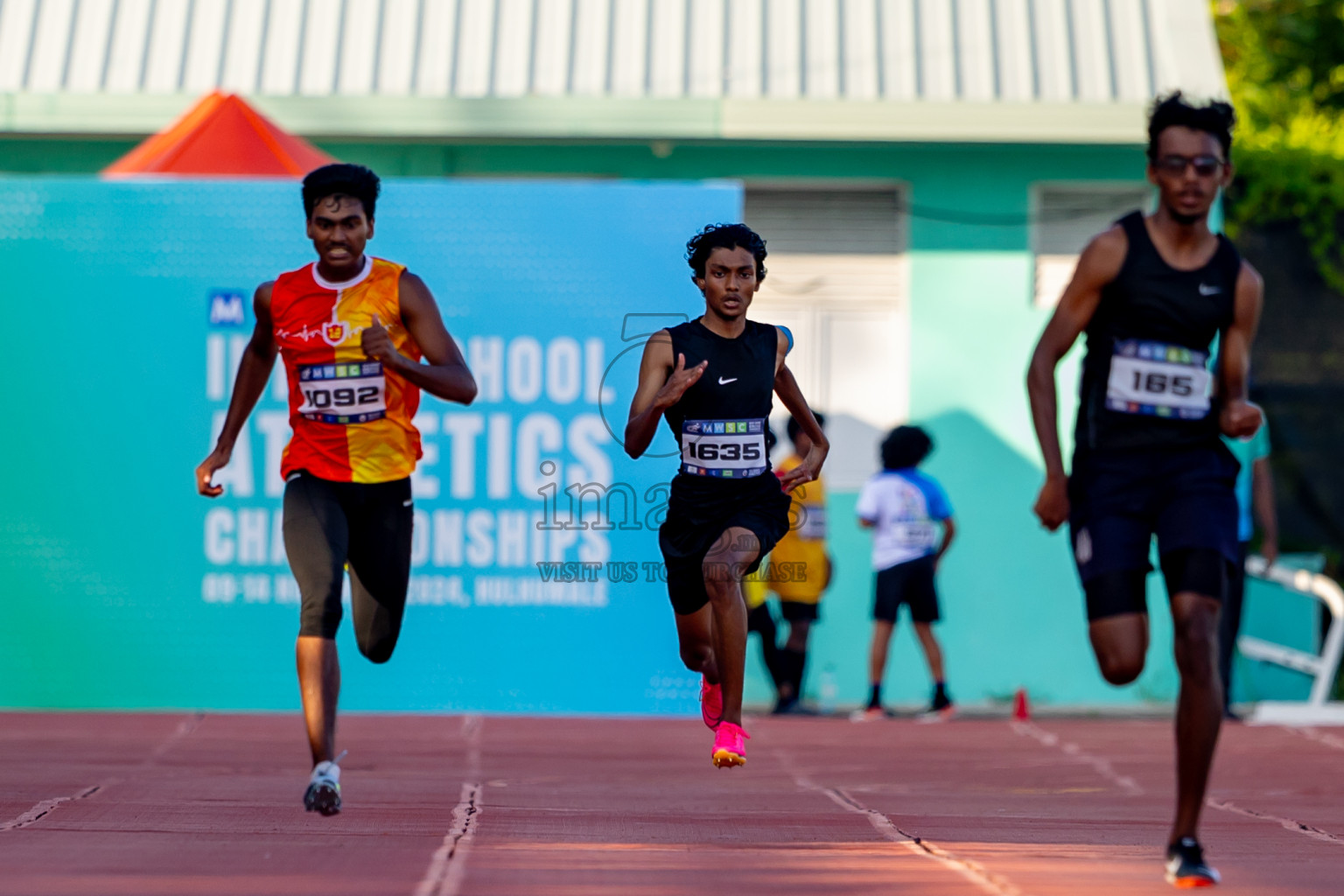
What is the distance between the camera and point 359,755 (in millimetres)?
8734

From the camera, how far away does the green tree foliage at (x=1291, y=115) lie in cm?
1295

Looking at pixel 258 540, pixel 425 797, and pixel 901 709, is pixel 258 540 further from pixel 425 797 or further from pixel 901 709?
pixel 901 709

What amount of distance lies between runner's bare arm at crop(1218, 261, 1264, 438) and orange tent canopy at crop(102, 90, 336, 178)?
22.4ft

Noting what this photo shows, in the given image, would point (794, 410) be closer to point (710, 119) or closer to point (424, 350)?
point (424, 350)

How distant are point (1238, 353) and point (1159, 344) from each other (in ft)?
0.78

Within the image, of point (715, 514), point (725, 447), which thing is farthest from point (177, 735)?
point (725, 447)

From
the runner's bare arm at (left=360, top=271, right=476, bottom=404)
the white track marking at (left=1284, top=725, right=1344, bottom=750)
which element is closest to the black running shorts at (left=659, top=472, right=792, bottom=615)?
the runner's bare arm at (left=360, top=271, right=476, bottom=404)

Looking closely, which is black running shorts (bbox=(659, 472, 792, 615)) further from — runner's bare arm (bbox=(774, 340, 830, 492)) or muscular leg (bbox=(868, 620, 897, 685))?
muscular leg (bbox=(868, 620, 897, 685))

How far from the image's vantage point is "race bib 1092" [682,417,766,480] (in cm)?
623

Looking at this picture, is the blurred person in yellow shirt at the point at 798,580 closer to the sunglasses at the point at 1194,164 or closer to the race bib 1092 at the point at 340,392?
the race bib 1092 at the point at 340,392

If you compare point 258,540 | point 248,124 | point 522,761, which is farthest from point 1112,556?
point 248,124

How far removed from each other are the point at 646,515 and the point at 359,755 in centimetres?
194

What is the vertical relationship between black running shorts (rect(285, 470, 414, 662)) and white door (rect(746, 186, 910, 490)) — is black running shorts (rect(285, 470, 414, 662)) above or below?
below

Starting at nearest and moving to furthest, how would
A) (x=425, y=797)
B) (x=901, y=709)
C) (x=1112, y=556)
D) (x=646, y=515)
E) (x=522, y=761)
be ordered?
(x=1112, y=556), (x=425, y=797), (x=522, y=761), (x=646, y=515), (x=901, y=709)
